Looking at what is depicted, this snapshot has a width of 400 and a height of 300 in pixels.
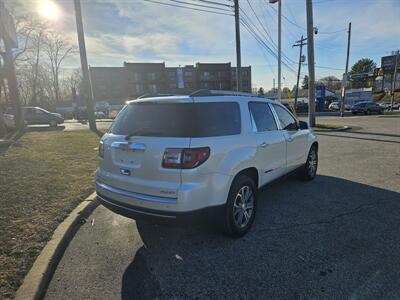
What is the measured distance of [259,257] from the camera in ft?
9.86

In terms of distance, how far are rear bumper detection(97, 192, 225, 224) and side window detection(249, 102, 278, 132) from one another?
1.45 metres

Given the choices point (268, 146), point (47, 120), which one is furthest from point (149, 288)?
point (47, 120)

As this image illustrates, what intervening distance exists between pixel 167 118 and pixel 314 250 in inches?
91.8

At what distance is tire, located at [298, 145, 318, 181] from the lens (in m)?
5.49

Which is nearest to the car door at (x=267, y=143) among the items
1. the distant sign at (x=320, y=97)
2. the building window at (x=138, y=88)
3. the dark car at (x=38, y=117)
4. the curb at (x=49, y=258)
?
the curb at (x=49, y=258)

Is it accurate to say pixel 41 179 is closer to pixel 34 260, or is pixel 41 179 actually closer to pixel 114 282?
pixel 34 260

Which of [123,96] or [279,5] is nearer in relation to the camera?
[279,5]

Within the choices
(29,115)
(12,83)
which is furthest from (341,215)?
(29,115)

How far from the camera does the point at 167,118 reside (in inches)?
117

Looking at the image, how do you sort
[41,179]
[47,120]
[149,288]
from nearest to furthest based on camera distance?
[149,288], [41,179], [47,120]

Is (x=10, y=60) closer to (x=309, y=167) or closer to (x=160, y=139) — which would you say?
(x=160, y=139)

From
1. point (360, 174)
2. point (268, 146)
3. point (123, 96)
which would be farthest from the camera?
point (123, 96)

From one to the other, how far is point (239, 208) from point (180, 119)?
1.43 metres

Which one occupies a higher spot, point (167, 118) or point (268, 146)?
point (167, 118)
